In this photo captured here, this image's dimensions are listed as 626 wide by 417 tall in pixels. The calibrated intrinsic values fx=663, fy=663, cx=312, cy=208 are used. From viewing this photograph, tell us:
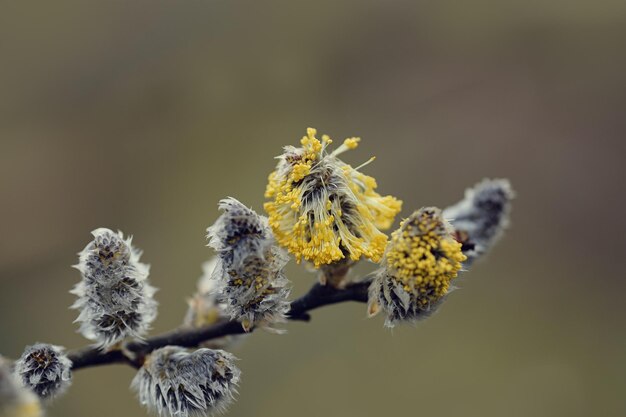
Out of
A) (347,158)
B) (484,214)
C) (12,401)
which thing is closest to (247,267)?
(12,401)

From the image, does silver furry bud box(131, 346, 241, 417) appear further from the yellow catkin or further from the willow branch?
the yellow catkin

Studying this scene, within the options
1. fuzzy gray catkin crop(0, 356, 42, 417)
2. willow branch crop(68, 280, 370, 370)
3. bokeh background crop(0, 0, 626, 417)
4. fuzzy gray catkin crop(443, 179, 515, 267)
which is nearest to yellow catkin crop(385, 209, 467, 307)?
willow branch crop(68, 280, 370, 370)

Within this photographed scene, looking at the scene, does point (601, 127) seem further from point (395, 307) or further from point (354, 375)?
point (395, 307)

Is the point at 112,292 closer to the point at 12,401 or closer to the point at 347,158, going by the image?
the point at 12,401

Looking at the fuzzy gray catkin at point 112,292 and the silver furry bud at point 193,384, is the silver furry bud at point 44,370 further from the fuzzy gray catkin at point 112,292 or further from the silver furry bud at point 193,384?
the silver furry bud at point 193,384

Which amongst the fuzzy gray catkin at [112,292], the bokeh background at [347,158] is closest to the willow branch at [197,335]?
the fuzzy gray catkin at [112,292]

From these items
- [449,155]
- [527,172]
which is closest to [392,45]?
[449,155]
